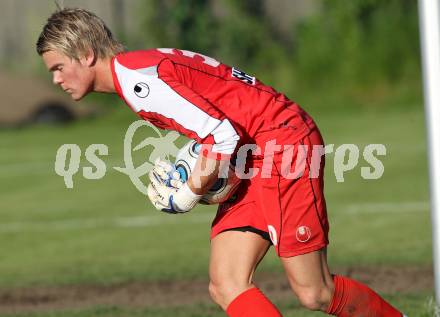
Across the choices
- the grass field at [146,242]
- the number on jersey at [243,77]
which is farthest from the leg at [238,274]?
the grass field at [146,242]

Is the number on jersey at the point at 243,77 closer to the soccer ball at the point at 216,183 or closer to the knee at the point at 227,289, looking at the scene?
the soccer ball at the point at 216,183

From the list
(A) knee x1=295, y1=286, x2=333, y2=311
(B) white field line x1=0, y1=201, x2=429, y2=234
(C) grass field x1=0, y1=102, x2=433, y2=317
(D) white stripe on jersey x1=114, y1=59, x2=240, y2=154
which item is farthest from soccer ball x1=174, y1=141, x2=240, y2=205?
(B) white field line x1=0, y1=201, x2=429, y2=234

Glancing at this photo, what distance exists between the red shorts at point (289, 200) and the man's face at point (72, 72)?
0.91 metres

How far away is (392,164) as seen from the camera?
50.2 feet

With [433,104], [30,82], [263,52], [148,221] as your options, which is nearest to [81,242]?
[148,221]

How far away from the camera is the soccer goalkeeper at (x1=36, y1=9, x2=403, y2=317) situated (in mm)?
5207

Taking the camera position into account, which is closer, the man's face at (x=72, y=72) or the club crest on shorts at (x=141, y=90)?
the club crest on shorts at (x=141, y=90)

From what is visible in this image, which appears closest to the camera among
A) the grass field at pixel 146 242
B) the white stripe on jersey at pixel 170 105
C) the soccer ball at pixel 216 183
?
the white stripe on jersey at pixel 170 105

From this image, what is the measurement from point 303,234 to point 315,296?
0.32 meters

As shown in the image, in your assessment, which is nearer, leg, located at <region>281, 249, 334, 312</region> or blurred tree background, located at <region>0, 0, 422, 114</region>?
leg, located at <region>281, 249, 334, 312</region>

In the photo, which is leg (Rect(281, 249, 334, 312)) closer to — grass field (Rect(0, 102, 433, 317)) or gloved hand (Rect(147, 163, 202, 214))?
gloved hand (Rect(147, 163, 202, 214))

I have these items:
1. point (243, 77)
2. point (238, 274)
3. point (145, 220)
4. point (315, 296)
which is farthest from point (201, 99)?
point (145, 220)

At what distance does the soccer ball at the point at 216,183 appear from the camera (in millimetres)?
5570

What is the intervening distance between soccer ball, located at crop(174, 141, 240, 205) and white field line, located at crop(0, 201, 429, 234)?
6583mm
